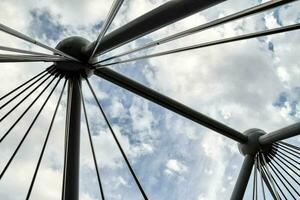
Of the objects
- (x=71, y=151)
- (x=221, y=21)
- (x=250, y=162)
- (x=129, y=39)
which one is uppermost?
(x=250, y=162)

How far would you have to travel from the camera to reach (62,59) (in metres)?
10.9

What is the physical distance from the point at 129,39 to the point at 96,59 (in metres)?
2.64

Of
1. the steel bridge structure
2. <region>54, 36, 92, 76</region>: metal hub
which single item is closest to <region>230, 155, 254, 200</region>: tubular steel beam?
the steel bridge structure

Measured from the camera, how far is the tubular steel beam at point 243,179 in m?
16.7

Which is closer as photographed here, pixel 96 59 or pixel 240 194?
pixel 96 59

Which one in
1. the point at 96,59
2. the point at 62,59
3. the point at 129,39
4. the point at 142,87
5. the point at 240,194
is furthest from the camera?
the point at 240,194

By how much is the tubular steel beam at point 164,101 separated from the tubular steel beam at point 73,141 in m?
0.95

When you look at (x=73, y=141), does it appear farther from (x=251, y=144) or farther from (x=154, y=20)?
(x=251, y=144)

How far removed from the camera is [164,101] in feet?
→ 45.0

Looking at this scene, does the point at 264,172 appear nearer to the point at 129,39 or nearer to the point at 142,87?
the point at 142,87

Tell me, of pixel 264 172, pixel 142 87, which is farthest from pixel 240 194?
pixel 142 87

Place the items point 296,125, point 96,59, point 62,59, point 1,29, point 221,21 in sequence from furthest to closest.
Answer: point 296,125 → point 96,59 → point 62,59 → point 1,29 → point 221,21

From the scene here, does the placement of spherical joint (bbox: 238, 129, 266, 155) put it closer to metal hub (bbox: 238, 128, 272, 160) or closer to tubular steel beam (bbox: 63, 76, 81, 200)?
metal hub (bbox: 238, 128, 272, 160)

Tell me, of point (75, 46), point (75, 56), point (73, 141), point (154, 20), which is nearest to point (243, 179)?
point (73, 141)
